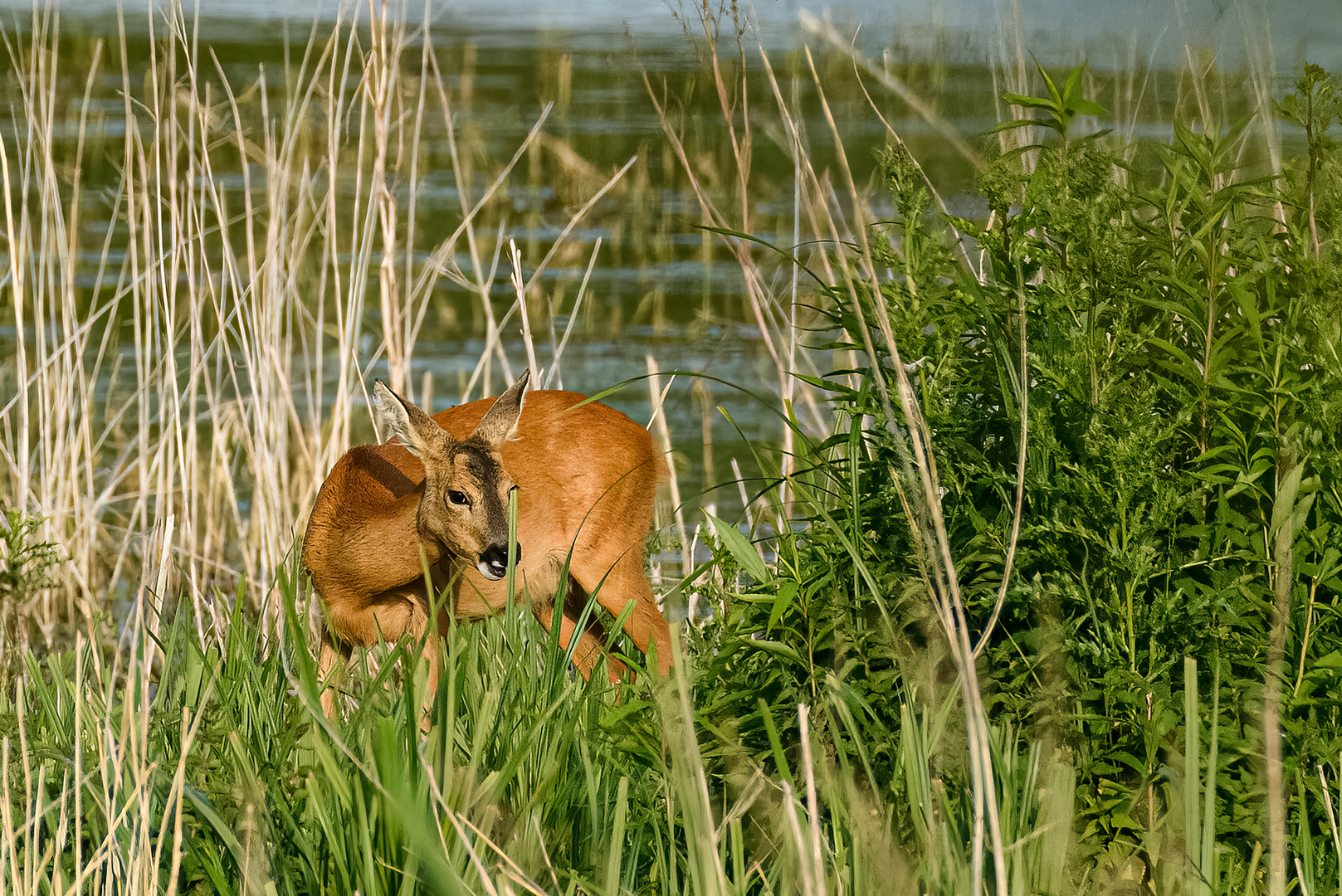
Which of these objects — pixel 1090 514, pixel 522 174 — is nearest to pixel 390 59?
pixel 1090 514

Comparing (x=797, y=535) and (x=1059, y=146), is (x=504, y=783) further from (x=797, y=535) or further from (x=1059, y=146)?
(x=1059, y=146)

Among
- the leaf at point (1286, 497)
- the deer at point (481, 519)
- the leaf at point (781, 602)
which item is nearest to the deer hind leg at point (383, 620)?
the deer at point (481, 519)

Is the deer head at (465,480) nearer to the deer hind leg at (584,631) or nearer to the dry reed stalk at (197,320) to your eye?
the dry reed stalk at (197,320)

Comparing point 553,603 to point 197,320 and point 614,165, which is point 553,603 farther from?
point 614,165

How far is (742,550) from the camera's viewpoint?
2.23 metres

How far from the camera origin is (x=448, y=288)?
10422 millimetres

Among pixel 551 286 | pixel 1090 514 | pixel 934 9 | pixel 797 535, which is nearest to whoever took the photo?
pixel 1090 514

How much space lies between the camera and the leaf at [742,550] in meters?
2.21

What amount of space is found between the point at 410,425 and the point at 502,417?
0.34 meters

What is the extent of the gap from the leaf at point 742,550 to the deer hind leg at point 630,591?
2.81 meters

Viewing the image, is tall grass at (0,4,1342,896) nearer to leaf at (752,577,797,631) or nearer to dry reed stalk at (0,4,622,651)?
leaf at (752,577,797,631)

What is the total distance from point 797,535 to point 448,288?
841 centimetres

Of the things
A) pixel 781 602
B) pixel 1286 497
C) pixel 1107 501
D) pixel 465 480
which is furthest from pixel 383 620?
pixel 1286 497

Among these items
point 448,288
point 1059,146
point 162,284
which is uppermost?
point 1059,146
